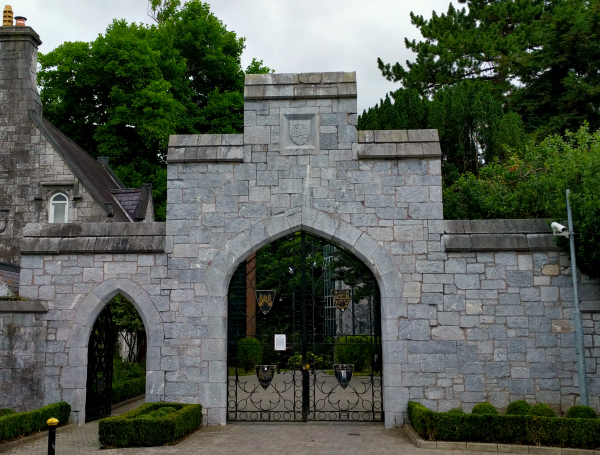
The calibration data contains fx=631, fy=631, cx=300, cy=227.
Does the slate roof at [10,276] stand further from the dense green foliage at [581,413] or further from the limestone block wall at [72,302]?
the dense green foliage at [581,413]

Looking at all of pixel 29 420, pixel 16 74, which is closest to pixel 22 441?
pixel 29 420

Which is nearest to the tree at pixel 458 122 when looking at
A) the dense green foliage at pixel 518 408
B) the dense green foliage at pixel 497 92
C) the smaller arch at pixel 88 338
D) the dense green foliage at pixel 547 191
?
the dense green foliage at pixel 497 92

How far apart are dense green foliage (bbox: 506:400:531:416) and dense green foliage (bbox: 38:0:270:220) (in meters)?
Answer: 16.7

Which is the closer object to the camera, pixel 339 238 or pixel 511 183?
pixel 339 238

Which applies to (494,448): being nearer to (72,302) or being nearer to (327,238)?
(327,238)

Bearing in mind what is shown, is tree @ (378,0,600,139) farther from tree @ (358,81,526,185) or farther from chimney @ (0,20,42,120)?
chimney @ (0,20,42,120)

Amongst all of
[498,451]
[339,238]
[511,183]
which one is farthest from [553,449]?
[511,183]

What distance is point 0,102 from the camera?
1841 cm

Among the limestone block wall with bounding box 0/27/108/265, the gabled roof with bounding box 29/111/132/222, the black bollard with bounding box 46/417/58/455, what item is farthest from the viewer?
the gabled roof with bounding box 29/111/132/222

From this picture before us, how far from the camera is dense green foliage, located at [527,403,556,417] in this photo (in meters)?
9.28

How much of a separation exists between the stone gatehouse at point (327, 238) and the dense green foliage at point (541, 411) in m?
0.83

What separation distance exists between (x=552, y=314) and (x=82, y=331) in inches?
316

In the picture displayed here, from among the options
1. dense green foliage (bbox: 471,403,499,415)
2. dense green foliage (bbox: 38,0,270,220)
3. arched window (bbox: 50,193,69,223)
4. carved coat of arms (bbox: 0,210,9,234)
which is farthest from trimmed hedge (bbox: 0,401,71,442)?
dense green foliage (bbox: 38,0,270,220)

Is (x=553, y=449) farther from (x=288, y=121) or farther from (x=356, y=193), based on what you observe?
(x=288, y=121)
